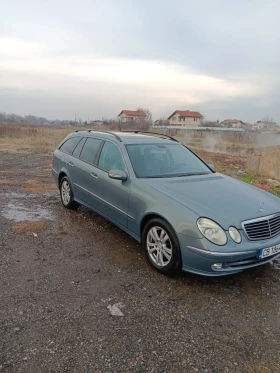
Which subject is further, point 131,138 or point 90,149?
point 90,149

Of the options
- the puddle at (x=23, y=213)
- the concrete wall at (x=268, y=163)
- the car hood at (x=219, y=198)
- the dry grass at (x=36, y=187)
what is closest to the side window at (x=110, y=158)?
the car hood at (x=219, y=198)

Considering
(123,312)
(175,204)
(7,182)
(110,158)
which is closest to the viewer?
(123,312)

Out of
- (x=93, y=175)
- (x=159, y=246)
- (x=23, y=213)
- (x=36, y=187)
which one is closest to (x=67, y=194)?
(x=23, y=213)

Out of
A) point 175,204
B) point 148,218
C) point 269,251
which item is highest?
point 175,204

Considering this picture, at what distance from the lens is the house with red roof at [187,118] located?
97.2m

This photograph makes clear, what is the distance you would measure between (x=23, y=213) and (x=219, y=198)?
12.9 ft

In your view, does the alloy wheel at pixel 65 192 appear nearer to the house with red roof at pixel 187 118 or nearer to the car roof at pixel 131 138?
the car roof at pixel 131 138

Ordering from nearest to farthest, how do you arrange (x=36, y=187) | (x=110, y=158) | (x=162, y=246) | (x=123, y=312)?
1. (x=123, y=312)
2. (x=162, y=246)
3. (x=110, y=158)
4. (x=36, y=187)

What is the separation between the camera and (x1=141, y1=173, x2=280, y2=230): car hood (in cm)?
342

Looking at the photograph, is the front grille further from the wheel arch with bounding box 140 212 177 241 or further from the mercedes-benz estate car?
the wheel arch with bounding box 140 212 177 241

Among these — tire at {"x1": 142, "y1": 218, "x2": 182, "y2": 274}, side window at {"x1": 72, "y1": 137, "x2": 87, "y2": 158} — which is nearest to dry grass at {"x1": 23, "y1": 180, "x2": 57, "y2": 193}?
side window at {"x1": 72, "y1": 137, "x2": 87, "y2": 158}

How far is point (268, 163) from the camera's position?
33.8 ft

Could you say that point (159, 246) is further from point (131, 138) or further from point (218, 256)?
point (131, 138)

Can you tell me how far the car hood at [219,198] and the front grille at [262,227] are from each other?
0.06 meters
